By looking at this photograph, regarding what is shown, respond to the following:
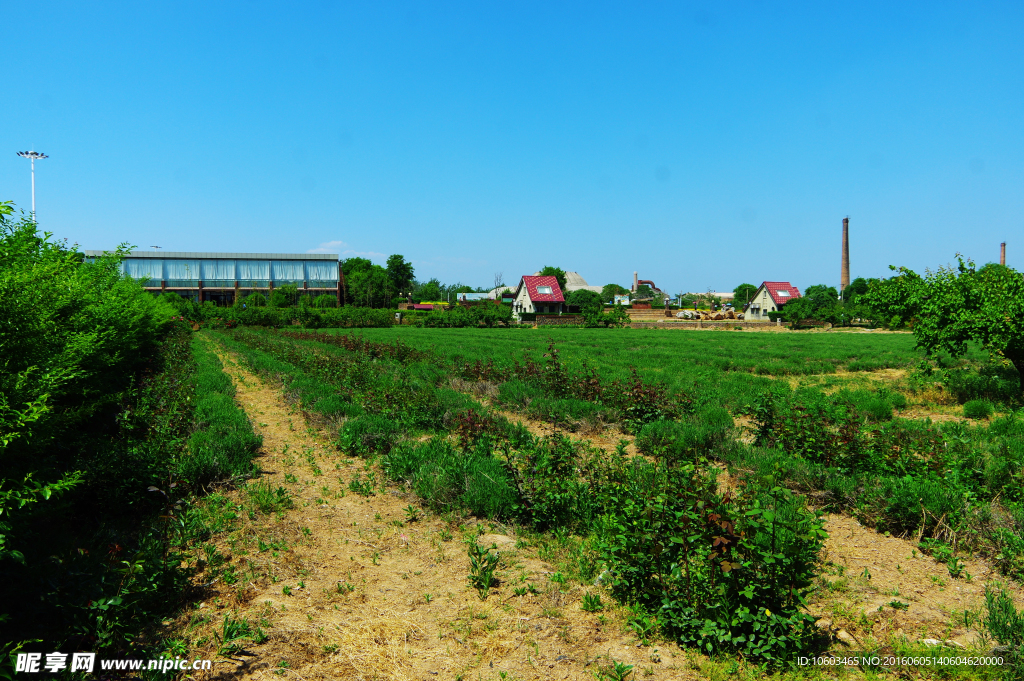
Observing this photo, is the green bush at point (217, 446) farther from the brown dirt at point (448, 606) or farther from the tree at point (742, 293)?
the tree at point (742, 293)

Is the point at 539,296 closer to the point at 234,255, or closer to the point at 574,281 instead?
the point at 234,255

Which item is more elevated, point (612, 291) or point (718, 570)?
point (612, 291)

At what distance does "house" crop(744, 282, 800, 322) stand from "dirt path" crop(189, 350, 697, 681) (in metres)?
82.9

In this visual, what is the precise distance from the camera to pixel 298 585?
4789mm

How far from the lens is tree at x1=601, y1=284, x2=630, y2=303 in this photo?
362 feet

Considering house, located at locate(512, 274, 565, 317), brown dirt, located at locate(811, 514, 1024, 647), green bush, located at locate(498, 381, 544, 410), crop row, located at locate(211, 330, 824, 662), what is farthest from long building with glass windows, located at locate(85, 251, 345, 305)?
brown dirt, located at locate(811, 514, 1024, 647)

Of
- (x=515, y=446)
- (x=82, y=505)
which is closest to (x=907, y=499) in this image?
(x=515, y=446)

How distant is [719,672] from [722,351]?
2368cm

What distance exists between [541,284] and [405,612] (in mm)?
76359

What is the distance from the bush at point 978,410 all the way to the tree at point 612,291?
97.5 metres

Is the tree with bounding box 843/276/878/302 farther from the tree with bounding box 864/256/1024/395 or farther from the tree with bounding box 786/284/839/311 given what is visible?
the tree with bounding box 864/256/1024/395

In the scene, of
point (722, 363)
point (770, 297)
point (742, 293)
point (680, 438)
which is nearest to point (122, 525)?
point (680, 438)

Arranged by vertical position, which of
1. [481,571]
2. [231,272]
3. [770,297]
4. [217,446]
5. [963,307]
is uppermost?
[231,272]

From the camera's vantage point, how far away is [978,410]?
452 inches
